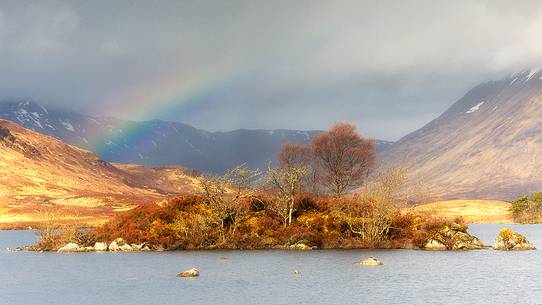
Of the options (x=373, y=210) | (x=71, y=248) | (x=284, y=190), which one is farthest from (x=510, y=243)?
(x=71, y=248)

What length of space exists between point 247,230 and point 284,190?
11166 millimetres

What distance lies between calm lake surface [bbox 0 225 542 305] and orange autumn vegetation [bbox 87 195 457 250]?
480 inches

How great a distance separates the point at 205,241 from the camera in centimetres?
11138

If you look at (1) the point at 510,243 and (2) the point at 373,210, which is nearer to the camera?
(1) the point at 510,243

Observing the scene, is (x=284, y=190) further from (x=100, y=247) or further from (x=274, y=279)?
(x=274, y=279)

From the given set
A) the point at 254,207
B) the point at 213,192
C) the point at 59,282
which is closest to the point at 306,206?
the point at 254,207

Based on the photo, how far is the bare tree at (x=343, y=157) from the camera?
461ft

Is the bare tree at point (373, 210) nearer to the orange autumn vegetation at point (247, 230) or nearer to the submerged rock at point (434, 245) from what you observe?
the orange autumn vegetation at point (247, 230)

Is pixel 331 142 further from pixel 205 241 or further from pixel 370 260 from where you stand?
pixel 370 260

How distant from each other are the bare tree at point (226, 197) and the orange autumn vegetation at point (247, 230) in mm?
1074

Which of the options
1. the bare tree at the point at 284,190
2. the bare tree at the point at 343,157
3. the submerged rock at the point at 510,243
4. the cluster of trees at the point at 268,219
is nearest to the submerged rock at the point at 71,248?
the cluster of trees at the point at 268,219

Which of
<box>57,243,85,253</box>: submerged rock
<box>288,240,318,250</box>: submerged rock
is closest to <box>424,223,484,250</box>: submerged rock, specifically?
<box>288,240,318,250</box>: submerged rock

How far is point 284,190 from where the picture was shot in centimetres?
11850

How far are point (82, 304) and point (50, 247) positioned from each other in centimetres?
6280
